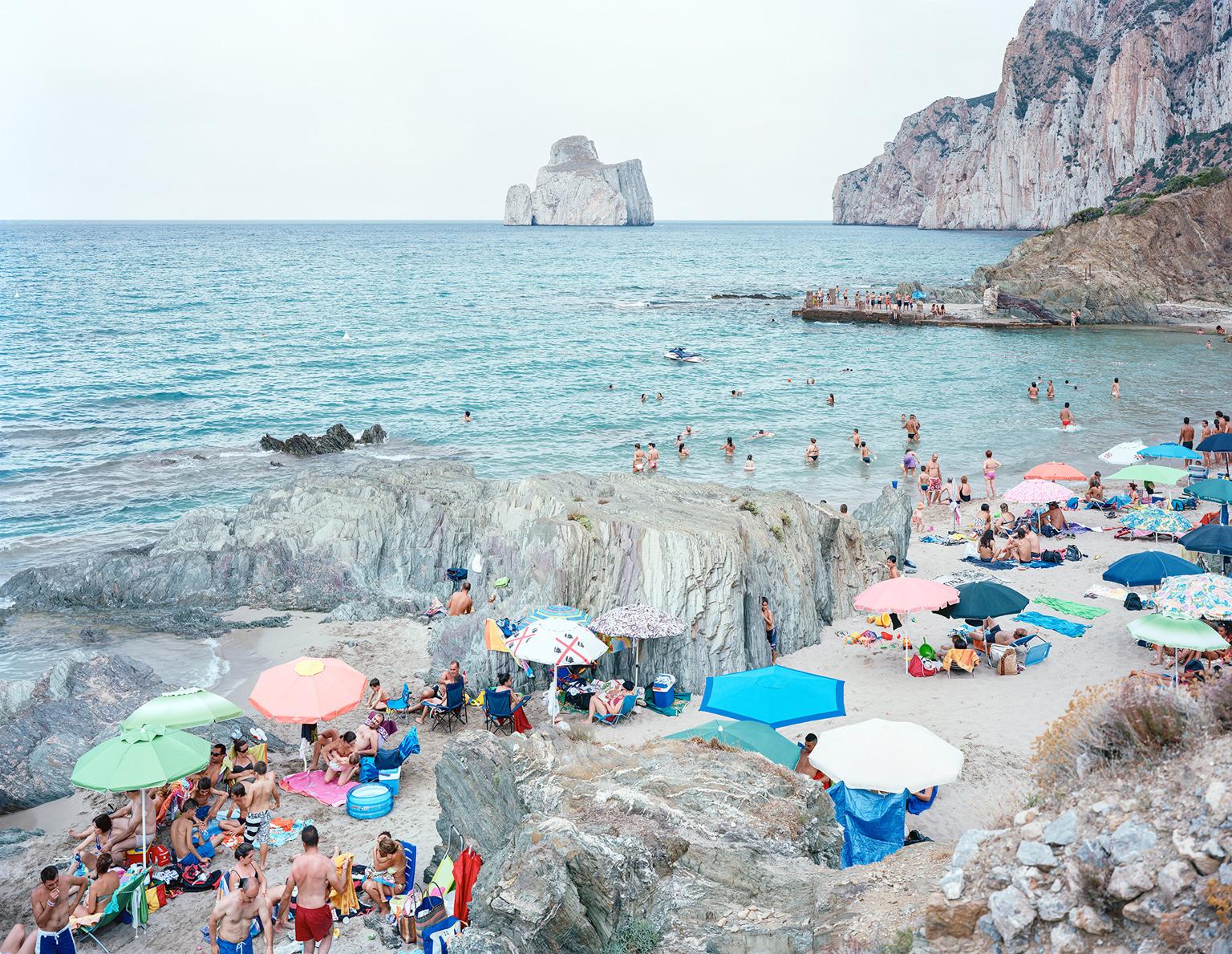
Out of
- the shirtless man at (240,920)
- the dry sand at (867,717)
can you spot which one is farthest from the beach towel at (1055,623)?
the shirtless man at (240,920)

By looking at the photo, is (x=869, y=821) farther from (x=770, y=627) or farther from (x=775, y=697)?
(x=770, y=627)

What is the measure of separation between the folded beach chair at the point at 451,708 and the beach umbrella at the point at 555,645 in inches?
36.5

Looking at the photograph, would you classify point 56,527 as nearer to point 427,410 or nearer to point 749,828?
point 427,410

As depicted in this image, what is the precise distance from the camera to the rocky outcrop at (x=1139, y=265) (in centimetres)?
5816

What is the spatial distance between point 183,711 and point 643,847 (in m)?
6.72

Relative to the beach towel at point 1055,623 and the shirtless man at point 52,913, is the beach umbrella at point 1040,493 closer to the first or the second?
the beach towel at point 1055,623

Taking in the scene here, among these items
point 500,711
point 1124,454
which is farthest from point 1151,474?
point 500,711

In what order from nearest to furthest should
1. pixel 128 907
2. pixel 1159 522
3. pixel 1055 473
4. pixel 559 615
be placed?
pixel 128 907
pixel 559 615
pixel 1159 522
pixel 1055 473

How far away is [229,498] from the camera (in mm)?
26109

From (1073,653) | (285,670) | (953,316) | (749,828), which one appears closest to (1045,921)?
(749,828)

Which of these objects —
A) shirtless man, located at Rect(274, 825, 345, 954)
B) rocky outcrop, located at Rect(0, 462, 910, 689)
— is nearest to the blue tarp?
rocky outcrop, located at Rect(0, 462, 910, 689)

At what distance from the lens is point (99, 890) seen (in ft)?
29.2

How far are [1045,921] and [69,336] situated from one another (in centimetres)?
6140

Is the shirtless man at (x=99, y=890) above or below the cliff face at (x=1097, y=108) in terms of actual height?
below
